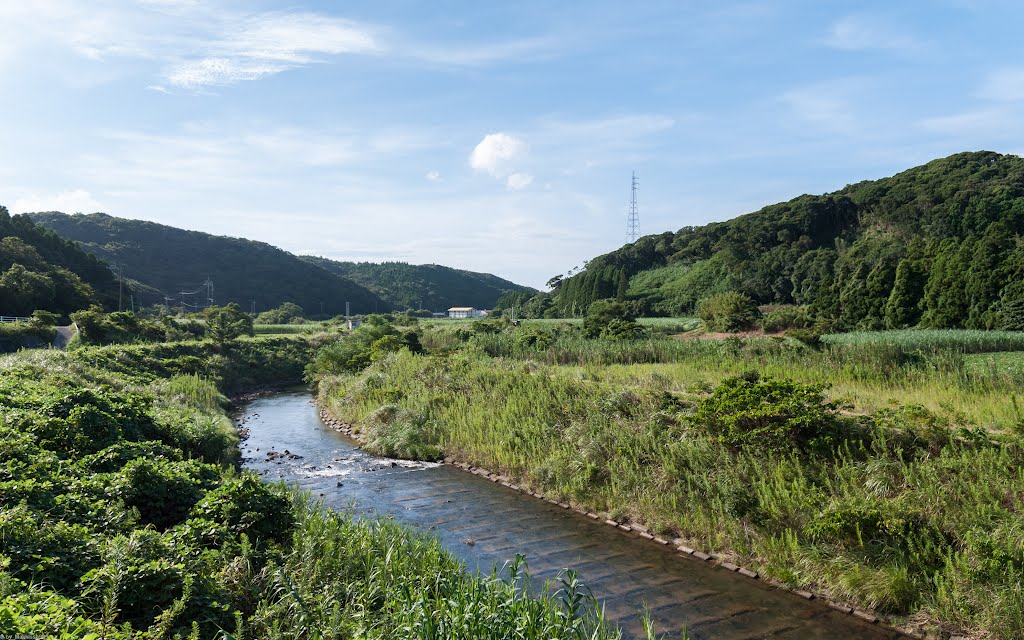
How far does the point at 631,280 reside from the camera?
250 ft

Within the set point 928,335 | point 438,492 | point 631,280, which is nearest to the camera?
point 438,492

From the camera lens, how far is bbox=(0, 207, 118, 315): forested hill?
1682 inches

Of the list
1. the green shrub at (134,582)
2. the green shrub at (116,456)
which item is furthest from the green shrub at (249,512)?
the green shrub at (116,456)

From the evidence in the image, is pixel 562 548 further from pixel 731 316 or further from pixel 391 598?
pixel 731 316

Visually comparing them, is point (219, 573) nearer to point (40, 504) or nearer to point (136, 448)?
point (40, 504)

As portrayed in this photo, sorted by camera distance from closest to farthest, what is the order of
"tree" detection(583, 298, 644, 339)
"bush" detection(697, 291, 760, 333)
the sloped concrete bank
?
the sloped concrete bank < "tree" detection(583, 298, 644, 339) < "bush" detection(697, 291, 760, 333)

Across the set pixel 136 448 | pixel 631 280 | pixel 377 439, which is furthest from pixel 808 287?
pixel 136 448

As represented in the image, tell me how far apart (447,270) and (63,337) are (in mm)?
145931

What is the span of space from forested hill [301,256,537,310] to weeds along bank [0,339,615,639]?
133 metres

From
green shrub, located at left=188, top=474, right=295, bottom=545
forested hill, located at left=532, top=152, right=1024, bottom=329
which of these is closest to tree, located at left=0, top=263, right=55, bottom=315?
green shrub, located at left=188, top=474, right=295, bottom=545

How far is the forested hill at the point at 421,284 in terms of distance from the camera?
148 meters

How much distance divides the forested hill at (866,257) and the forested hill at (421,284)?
68.2 meters

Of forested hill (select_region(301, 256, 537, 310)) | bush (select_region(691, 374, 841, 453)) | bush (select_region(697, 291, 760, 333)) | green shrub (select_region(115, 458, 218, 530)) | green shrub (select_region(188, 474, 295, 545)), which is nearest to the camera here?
green shrub (select_region(188, 474, 295, 545))

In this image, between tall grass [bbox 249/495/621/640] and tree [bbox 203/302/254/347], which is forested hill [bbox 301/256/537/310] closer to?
tree [bbox 203/302/254/347]
